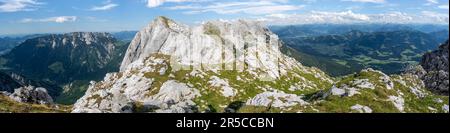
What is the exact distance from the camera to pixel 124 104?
543ft
